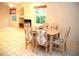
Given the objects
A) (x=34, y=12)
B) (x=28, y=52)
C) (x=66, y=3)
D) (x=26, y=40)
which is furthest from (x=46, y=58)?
(x=66, y=3)

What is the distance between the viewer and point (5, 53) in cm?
192

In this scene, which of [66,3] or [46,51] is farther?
[46,51]

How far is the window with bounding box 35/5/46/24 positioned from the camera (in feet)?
6.10

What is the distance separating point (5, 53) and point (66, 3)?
1347 mm

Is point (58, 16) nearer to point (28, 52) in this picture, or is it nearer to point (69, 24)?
point (69, 24)

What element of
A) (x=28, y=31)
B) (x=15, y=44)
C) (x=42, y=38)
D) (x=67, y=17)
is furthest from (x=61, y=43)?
(x=15, y=44)

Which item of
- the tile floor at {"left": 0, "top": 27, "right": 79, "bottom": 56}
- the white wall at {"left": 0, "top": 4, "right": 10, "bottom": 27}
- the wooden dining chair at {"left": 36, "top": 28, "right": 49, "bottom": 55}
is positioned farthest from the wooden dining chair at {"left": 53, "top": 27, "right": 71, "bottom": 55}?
the white wall at {"left": 0, "top": 4, "right": 10, "bottom": 27}

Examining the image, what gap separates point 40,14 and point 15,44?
29.0 inches

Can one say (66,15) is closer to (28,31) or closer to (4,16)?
(28,31)

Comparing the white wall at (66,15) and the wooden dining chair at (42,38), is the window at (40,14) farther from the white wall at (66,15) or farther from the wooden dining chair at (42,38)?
the wooden dining chair at (42,38)

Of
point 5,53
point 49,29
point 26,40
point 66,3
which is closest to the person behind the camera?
point 66,3

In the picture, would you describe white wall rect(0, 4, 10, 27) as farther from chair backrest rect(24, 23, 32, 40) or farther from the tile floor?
chair backrest rect(24, 23, 32, 40)

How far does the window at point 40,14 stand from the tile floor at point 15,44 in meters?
0.37

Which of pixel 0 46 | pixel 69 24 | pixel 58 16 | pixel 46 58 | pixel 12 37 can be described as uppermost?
pixel 58 16
